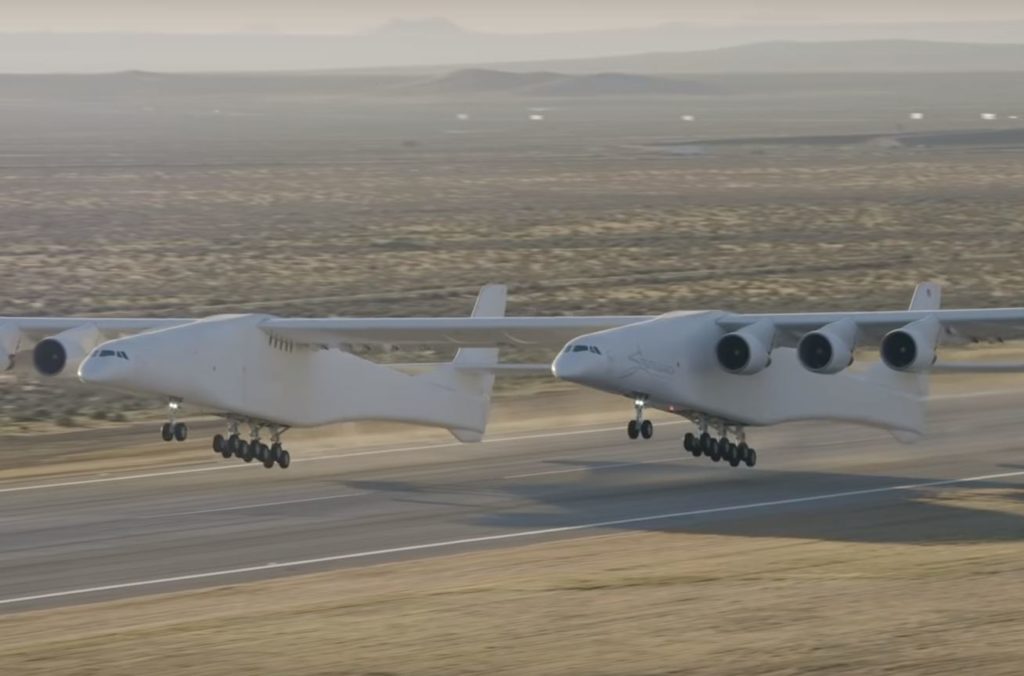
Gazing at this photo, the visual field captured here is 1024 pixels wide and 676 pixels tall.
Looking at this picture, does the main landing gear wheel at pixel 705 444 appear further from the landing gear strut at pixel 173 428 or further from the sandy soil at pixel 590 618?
the landing gear strut at pixel 173 428

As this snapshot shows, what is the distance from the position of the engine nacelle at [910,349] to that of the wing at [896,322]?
0.49 metres

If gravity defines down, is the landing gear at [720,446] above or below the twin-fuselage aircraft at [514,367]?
below

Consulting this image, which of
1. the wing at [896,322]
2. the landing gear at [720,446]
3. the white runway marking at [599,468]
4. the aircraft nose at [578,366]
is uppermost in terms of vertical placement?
the wing at [896,322]

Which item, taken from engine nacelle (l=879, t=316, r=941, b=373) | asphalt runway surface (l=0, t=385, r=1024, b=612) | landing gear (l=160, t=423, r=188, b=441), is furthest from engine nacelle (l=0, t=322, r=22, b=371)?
engine nacelle (l=879, t=316, r=941, b=373)

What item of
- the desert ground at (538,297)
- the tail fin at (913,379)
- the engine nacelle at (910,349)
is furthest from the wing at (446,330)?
the tail fin at (913,379)

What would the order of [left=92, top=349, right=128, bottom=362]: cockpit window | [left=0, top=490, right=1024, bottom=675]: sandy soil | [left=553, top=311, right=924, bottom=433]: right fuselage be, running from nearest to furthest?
[left=0, top=490, right=1024, bottom=675]: sandy soil → [left=92, top=349, right=128, bottom=362]: cockpit window → [left=553, top=311, right=924, bottom=433]: right fuselage

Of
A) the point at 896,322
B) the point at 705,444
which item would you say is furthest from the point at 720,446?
the point at 896,322

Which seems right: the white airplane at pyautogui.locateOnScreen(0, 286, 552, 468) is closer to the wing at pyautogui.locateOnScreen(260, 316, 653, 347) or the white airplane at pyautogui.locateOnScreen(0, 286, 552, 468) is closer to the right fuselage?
the wing at pyautogui.locateOnScreen(260, 316, 653, 347)

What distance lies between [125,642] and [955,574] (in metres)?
10.6

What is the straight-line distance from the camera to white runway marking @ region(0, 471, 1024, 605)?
959 inches

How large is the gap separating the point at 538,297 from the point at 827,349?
3405 cm

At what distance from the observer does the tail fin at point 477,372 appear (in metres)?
34.8

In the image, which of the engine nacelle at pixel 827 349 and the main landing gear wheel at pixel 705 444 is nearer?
the engine nacelle at pixel 827 349

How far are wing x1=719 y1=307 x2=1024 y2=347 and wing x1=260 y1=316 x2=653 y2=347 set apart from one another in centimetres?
238
